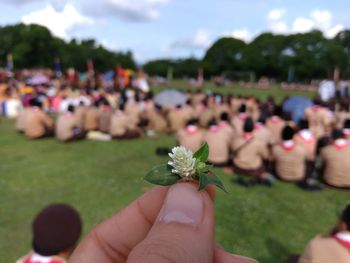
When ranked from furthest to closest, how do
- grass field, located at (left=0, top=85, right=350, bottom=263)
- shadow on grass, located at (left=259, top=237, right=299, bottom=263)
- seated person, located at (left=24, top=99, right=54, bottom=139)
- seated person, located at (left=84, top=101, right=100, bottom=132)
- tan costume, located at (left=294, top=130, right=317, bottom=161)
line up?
seated person, located at (left=84, top=101, right=100, bottom=132), seated person, located at (left=24, top=99, right=54, bottom=139), tan costume, located at (left=294, top=130, right=317, bottom=161), grass field, located at (left=0, top=85, right=350, bottom=263), shadow on grass, located at (left=259, top=237, right=299, bottom=263)

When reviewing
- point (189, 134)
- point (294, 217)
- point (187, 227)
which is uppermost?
point (187, 227)

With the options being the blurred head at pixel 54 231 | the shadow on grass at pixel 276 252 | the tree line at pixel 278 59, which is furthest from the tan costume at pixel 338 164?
the tree line at pixel 278 59

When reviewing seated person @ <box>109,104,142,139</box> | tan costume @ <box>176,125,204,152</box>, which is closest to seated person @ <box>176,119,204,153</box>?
tan costume @ <box>176,125,204,152</box>

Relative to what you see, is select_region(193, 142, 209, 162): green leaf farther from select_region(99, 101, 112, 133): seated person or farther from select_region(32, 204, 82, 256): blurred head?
select_region(99, 101, 112, 133): seated person

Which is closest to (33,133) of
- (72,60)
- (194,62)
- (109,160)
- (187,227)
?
(109,160)

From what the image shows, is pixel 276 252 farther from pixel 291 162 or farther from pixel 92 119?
pixel 92 119

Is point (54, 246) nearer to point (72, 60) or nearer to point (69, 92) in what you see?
point (69, 92)

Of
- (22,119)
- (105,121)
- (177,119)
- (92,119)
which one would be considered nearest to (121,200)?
(105,121)

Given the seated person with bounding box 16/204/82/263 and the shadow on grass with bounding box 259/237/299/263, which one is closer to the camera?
the seated person with bounding box 16/204/82/263
